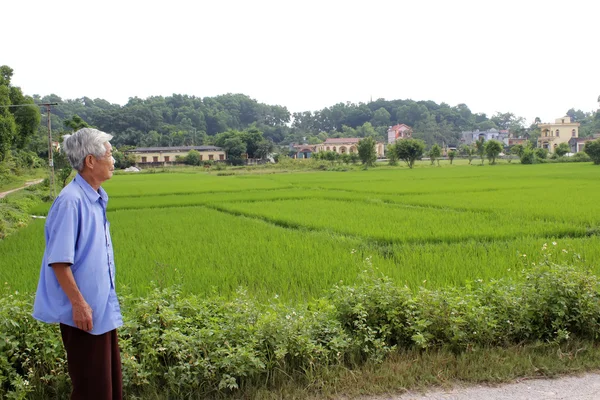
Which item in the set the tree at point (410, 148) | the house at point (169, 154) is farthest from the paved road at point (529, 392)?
the house at point (169, 154)

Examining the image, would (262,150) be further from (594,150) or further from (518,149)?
(594,150)

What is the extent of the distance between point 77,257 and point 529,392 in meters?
2.64

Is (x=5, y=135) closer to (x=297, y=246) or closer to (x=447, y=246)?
(x=297, y=246)

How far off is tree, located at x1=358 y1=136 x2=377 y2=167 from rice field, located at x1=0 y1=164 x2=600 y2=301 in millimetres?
31863

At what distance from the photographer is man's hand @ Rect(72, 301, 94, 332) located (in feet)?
7.13

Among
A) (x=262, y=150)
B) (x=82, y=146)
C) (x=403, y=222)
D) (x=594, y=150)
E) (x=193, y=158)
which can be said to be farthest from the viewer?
(x=262, y=150)

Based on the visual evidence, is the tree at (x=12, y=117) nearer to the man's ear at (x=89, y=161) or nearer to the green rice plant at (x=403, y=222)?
the green rice plant at (x=403, y=222)

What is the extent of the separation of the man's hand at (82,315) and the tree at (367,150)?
4549 centimetres

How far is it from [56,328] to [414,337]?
2332 millimetres

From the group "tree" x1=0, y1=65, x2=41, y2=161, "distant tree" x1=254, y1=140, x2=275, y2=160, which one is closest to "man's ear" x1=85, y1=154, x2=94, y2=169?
"tree" x1=0, y1=65, x2=41, y2=161

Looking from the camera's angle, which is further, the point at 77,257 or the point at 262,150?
the point at 262,150

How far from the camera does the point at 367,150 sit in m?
46.9

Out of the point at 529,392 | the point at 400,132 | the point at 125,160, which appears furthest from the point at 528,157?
the point at 529,392

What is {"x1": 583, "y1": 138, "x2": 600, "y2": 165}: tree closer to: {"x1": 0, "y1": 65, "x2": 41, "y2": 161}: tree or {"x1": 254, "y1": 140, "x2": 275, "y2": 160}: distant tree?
{"x1": 254, "y1": 140, "x2": 275, "y2": 160}: distant tree
